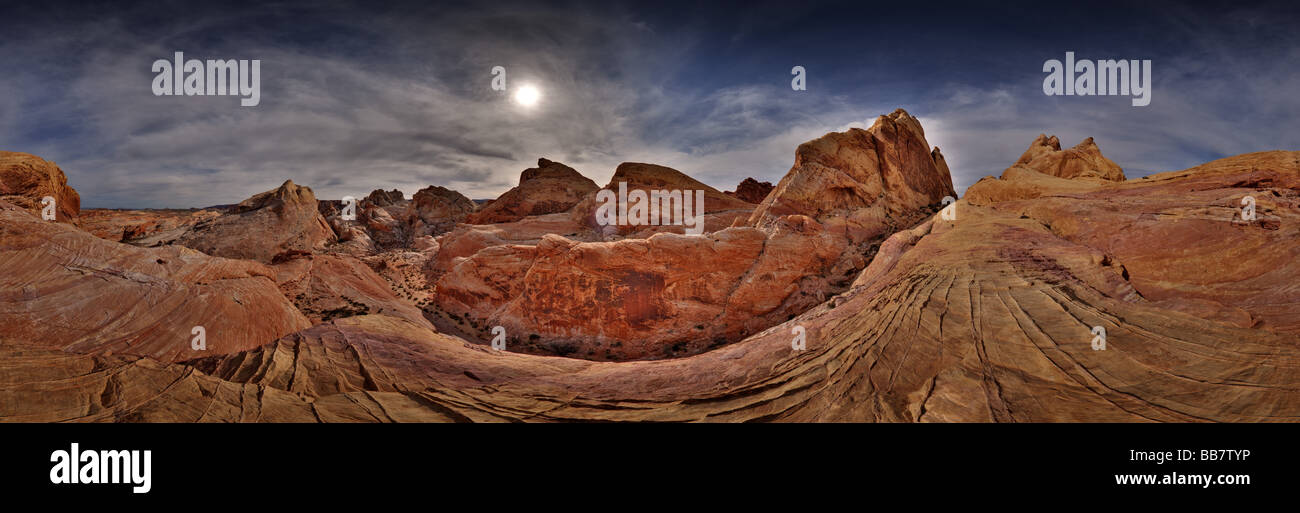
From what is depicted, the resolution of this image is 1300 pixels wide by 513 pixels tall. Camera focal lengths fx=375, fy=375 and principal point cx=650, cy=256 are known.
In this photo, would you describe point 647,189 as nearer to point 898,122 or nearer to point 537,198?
point 537,198

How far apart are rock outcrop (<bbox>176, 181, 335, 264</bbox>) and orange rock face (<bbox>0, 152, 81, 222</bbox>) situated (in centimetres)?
718

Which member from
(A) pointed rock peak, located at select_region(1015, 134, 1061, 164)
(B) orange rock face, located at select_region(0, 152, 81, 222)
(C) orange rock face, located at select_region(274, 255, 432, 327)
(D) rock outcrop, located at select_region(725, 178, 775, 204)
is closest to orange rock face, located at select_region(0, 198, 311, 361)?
(C) orange rock face, located at select_region(274, 255, 432, 327)

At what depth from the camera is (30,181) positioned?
1806 centimetres

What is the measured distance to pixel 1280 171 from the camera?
42.6 feet

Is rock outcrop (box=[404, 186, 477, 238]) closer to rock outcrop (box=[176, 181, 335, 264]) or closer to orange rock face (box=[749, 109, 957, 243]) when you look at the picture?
rock outcrop (box=[176, 181, 335, 264])

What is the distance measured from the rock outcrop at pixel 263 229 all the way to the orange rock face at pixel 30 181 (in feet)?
23.6

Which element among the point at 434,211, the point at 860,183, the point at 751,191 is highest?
the point at 751,191

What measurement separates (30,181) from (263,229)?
473 inches

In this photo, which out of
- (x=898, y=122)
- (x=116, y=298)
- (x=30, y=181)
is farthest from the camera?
(x=898, y=122)

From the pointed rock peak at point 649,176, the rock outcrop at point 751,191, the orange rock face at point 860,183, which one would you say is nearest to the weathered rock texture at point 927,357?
the orange rock face at point 860,183

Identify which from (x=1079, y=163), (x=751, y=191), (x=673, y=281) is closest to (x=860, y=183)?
(x=673, y=281)
